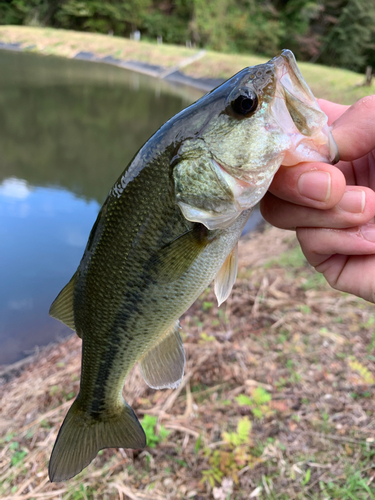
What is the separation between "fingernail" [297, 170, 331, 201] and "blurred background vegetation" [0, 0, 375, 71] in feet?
132

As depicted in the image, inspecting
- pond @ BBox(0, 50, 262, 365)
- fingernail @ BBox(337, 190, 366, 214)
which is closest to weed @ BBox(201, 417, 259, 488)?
fingernail @ BBox(337, 190, 366, 214)

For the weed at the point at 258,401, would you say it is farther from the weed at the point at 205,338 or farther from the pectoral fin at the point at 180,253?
the pectoral fin at the point at 180,253

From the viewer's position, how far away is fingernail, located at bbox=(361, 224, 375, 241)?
1723 mm

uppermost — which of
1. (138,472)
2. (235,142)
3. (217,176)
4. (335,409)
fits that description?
(235,142)

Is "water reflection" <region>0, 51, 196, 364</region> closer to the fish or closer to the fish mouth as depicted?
the fish

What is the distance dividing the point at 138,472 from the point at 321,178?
254cm

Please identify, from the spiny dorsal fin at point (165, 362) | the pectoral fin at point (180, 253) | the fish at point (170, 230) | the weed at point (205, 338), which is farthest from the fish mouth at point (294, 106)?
the weed at point (205, 338)

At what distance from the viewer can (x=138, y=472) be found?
8.83 ft

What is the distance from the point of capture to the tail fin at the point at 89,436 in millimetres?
1744

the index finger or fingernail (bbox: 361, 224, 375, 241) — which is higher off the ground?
the index finger

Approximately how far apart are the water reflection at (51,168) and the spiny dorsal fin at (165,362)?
10.5 ft

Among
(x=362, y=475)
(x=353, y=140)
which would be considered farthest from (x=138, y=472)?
Result: (x=353, y=140)

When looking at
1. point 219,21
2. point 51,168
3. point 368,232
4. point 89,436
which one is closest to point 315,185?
point 368,232

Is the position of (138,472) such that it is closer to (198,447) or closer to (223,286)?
(198,447)
